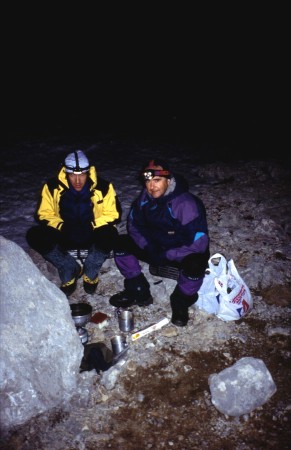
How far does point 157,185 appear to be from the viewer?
12.7 feet

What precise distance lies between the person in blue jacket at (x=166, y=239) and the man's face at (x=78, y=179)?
2.50ft

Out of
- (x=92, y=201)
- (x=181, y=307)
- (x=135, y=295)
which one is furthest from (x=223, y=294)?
(x=92, y=201)

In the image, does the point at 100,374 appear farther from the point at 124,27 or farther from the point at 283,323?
the point at 124,27

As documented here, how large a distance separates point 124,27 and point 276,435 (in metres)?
45.5

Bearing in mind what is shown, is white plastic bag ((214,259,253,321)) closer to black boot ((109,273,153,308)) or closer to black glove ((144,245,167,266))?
black glove ((144,245,167,266))

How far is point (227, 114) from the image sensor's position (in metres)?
14.3

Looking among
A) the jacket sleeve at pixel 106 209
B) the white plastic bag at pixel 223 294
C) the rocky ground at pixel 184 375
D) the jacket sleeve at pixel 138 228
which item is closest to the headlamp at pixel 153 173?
the jacket sleeve at pixel 138 228

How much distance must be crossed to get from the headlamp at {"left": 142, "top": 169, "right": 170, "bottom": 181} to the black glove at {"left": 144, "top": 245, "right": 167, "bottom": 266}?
94cm

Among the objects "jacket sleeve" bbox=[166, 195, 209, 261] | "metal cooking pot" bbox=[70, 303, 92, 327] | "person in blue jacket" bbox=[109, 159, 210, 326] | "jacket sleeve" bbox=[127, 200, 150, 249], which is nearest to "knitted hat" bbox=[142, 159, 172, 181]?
"person in blue jacket" bbox=[109, 159, 210, 326]

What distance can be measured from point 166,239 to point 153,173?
0.88 metres

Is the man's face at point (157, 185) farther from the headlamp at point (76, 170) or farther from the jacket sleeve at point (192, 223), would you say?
the headlamp at point (76, 170)

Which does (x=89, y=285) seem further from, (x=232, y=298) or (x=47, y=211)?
(x=232, y=298)

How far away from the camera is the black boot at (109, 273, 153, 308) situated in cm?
438

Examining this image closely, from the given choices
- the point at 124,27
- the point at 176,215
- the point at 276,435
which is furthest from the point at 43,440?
the point at 124,27
